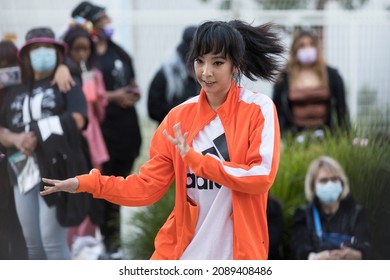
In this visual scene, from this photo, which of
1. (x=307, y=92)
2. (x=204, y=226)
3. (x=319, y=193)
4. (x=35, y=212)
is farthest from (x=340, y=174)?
(x=204, y=226)

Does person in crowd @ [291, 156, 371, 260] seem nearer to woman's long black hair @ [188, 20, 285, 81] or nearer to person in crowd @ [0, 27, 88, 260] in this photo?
person in crowd @ [0, 27, 88, 260]

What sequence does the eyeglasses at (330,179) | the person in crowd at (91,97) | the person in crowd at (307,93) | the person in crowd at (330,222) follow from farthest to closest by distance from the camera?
the person in crowd at (307,93), the person in crowd at (91,97), the eyeglasses at (330,179), the person in crowd at (330,222)

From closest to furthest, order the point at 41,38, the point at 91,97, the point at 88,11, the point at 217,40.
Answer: the point at 217,40
the point at 41,38
the point at 91,97
the point at 88,11

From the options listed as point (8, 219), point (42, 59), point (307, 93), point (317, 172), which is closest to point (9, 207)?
point (8, 219)

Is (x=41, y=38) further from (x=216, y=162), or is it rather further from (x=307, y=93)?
(x=216, y=162)

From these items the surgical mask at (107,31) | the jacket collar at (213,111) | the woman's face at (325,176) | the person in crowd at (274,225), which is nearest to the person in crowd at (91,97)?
the surgical mask at (107,31)

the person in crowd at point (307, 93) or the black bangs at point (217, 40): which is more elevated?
the black bangs at point (217, 40)

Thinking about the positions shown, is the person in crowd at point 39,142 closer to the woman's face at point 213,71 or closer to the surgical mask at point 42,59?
the surgical mask at point 42,59

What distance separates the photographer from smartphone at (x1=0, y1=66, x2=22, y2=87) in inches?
264

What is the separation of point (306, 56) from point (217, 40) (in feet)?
13.0

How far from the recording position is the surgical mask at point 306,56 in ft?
26.7

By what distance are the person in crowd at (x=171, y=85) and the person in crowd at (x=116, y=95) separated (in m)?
0.19

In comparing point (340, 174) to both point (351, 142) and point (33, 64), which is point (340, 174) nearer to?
point (351, 142)

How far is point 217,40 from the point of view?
429cm
